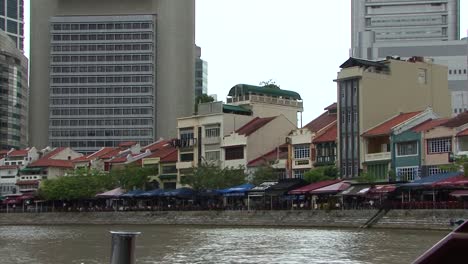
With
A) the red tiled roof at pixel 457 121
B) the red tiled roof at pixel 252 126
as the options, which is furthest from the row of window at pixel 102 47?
the red tiled roof at pixel 457 121

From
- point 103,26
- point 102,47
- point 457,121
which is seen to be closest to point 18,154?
point 102,47

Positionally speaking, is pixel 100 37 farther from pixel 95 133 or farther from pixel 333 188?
pixel 333 188

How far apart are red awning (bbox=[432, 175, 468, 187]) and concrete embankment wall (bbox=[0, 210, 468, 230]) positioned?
3.11 m

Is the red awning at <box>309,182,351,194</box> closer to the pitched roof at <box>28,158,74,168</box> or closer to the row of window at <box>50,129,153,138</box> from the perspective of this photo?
the pitched roof at <box>28,158,74,168</box>

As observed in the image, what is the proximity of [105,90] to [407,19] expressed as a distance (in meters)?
72.0

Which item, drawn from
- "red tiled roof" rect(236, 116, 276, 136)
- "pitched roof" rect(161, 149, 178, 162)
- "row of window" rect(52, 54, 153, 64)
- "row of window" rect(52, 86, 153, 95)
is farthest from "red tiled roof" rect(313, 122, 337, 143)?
"row of window" rect(52, 54, 153, 64)

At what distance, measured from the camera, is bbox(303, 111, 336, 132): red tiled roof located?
86.7m

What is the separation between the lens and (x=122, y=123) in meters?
153

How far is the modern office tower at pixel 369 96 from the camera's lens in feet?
255

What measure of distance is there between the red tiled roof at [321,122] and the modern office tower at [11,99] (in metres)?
83.0

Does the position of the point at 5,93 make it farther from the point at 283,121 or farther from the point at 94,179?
the point at 283,121

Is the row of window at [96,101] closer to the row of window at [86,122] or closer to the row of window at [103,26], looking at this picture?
the row of window at [86,122]

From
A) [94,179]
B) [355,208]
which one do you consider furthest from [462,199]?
[94,179]

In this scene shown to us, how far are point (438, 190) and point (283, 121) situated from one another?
115ft
